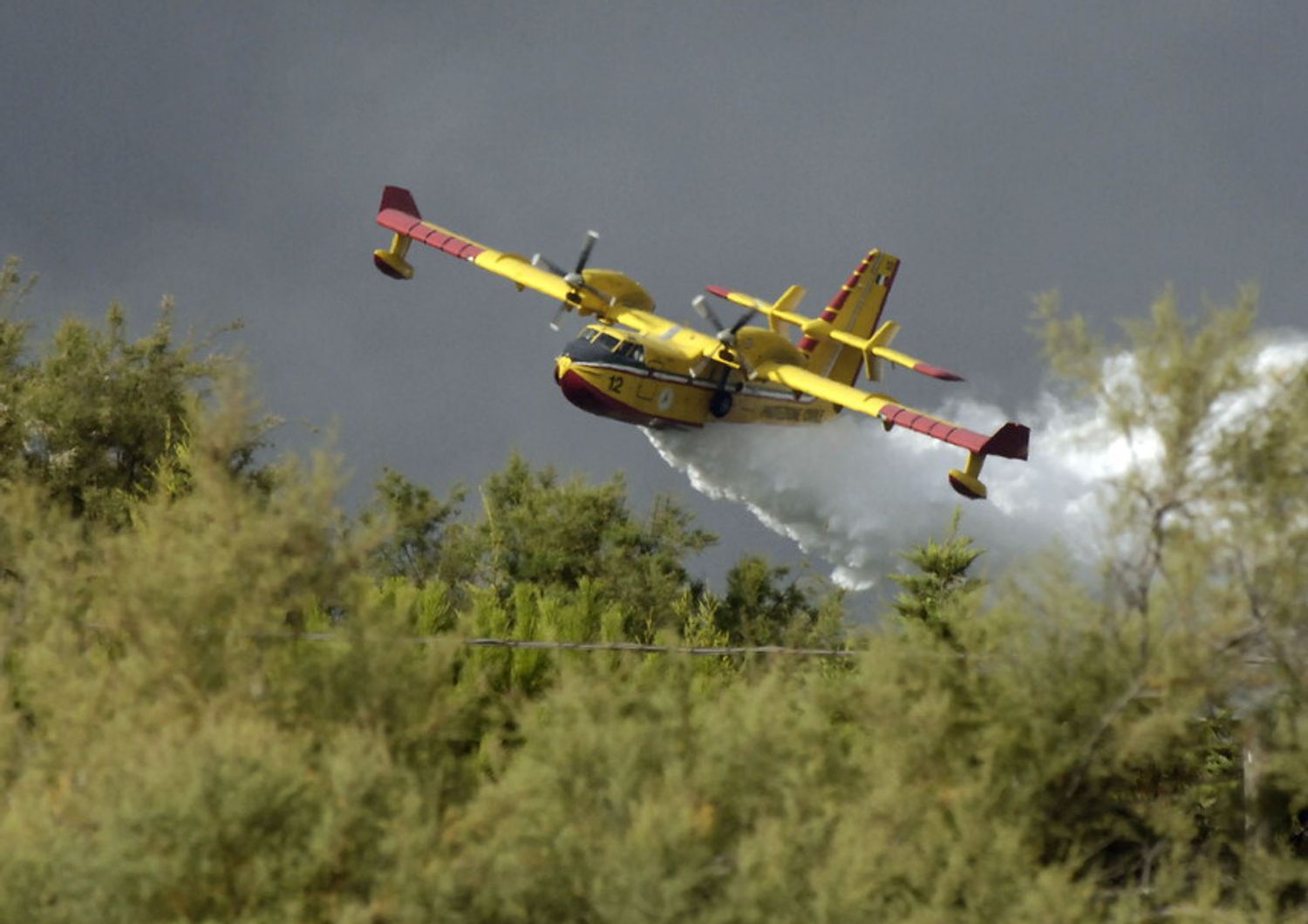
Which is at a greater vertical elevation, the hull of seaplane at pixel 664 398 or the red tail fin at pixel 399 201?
the red tail fin at pixel 399 201

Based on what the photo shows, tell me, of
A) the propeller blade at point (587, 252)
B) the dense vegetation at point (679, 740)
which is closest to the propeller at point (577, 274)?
the propeller blade at point (587, 252)

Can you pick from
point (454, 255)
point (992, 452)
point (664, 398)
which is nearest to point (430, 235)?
point (454, 255)

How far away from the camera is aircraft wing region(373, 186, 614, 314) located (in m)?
40.8

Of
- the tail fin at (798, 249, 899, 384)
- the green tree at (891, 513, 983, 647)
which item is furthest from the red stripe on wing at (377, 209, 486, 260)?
the green tree at (891, 513, 983, 647)

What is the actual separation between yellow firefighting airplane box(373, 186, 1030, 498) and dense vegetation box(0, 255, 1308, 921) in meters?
23.2

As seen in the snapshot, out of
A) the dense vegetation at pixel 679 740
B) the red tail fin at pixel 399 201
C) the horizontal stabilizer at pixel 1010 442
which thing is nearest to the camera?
the dense vegetation at pixel 679 740

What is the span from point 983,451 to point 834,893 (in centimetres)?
2641

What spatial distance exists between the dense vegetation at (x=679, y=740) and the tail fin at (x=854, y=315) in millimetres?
34609

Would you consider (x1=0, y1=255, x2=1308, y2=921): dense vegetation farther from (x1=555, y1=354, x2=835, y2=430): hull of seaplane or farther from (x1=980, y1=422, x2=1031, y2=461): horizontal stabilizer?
(x1=555, y1=354, x2=835, y2=430): hull of seaplane

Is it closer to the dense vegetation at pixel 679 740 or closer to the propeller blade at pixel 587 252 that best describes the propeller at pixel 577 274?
the propeller blade at pixel 587 252

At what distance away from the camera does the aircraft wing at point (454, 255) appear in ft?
134

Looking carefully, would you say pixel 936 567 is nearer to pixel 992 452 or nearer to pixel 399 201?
pixel 992 452

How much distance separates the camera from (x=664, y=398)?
38156 mm

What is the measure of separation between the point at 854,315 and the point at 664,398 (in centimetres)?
1172
